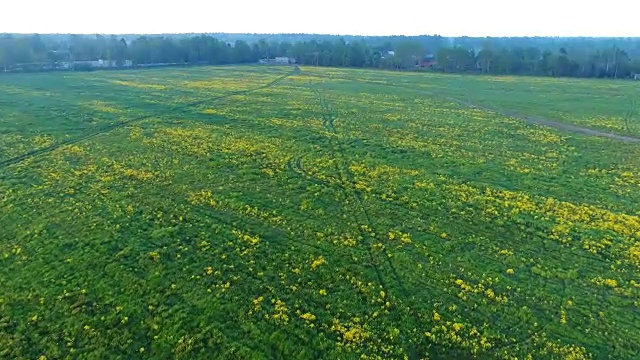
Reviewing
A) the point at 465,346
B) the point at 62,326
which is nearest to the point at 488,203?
the point at 465,346

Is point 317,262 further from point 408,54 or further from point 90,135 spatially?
point 408,54

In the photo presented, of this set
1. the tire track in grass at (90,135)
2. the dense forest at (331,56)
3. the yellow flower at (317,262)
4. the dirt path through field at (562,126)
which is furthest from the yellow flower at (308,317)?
the dense forest at (331,56)

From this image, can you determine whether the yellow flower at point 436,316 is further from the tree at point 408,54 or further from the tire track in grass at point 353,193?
the tree at point 408,54

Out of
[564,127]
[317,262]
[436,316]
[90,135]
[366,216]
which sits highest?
[90,135]

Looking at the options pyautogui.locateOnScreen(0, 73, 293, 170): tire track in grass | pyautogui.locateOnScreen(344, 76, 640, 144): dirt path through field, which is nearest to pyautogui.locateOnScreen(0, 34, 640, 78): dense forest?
pyautogui.locateOnScreen(344, 76, 640, 144): dirt path through field

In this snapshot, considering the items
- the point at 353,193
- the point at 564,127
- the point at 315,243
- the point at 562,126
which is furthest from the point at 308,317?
the point at 562,126

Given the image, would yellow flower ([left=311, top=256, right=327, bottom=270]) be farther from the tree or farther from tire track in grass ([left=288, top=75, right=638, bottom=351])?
the tree

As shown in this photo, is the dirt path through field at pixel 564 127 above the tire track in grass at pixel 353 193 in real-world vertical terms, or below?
above

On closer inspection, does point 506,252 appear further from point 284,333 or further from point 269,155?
point 269,155
